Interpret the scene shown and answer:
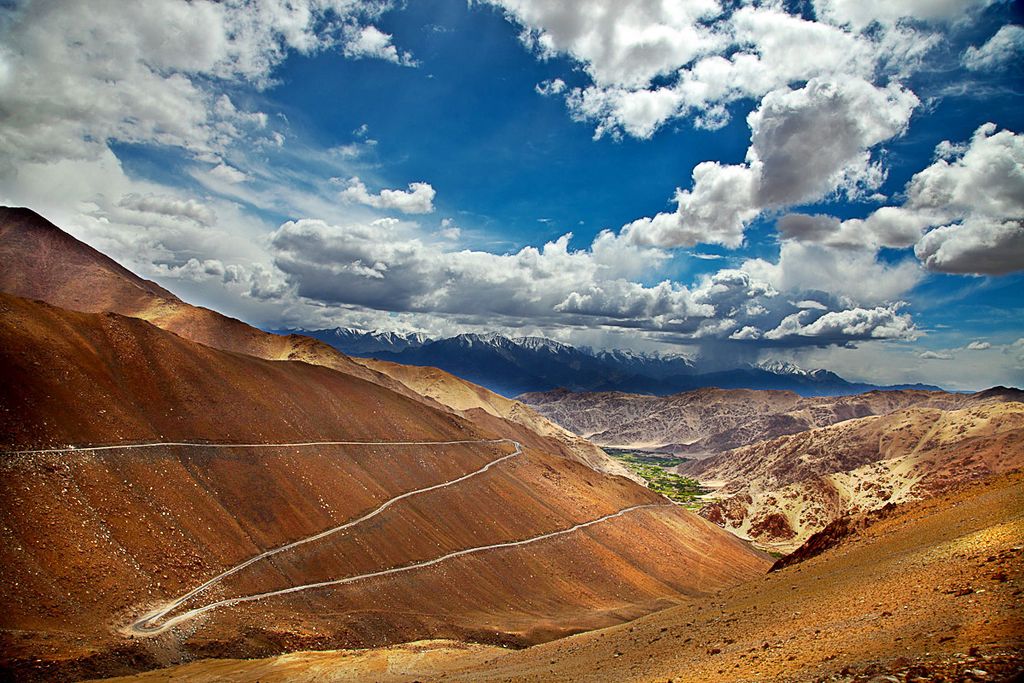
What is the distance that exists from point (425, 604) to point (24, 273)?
577ft

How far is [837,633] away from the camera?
22.5m

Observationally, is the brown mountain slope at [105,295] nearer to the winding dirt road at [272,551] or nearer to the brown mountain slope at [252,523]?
the brown mountain slope at [252,523]

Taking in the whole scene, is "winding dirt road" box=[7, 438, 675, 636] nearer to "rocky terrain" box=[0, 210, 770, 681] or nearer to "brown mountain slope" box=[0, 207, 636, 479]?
"rocky terrain" box=[0, 210, 770, 681]

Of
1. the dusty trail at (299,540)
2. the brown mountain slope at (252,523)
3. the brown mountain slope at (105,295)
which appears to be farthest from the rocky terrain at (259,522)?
the brown mountain slope at (105,295)

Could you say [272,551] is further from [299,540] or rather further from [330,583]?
[330,583]

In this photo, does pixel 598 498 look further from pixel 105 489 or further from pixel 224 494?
pixel 105 489

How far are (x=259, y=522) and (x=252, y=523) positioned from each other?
2.51 ft

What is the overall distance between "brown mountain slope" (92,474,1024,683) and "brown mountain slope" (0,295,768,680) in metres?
7.35

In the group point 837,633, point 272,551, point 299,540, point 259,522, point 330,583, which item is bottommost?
point 330,583

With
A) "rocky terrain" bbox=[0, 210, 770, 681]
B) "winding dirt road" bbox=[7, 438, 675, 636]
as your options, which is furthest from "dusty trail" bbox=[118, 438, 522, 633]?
"rocky terrain" bbox=[0, 210, 770, 681]

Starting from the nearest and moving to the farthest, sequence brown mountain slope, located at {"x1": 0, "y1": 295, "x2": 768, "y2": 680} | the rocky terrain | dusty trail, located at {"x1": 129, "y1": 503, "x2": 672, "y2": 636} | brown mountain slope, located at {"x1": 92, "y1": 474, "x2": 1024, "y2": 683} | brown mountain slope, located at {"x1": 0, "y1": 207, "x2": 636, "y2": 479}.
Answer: brown mountain slope, located at {"x1": 92, "y1": 474, "x2": 1024, "y2": 683} < dusty trail, located at {"x1": 129, "y1": 503, "x2": 672, "y2": 636} < brown mountain slope, located at {"x1": 0, "y1": 295, "x2": 768, "y2": 680} < the rocky terrain < brown mountain slope, located at {"x1": 0, "y1": 207, "x2": 636, "y2": 479}

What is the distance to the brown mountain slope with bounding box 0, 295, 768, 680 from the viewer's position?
39.6 metres

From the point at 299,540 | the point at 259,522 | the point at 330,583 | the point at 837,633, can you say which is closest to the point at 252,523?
the point at 259,522

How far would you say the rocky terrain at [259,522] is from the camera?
3975cm
